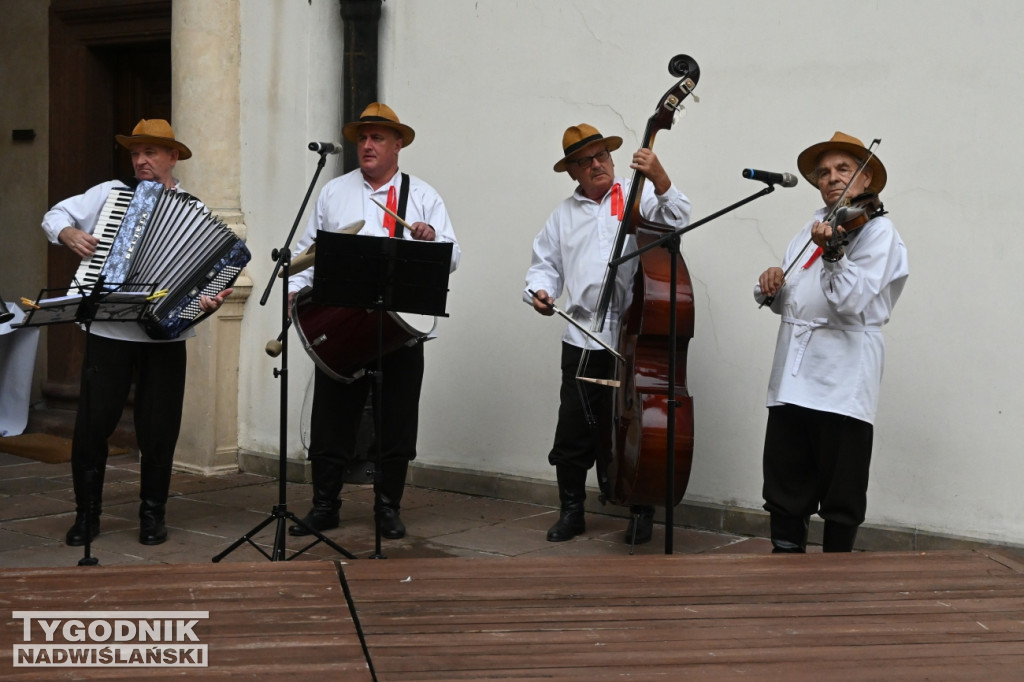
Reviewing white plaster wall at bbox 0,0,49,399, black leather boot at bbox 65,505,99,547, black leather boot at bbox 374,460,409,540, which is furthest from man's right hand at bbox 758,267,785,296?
white plaster wall at bbox 0,0,49,399

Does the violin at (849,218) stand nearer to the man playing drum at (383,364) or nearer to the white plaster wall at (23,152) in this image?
the man playing drum at (383,364)

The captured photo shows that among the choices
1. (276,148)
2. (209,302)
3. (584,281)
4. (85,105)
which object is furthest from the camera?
(85,105)

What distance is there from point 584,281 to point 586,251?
134mm

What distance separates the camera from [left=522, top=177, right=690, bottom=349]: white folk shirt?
5207 millimetres

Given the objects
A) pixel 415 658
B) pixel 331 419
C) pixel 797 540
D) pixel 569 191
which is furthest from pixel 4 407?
pixel 415 658

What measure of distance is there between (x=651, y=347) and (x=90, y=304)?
2.20 meters

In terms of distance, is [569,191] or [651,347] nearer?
[651,347]

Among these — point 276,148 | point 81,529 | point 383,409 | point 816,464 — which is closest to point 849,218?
point 816,464

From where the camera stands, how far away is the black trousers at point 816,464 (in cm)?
429

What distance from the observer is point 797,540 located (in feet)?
14.8

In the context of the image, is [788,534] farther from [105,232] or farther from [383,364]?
[105,232]

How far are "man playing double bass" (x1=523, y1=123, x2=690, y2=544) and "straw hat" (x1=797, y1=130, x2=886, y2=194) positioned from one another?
2.54 feet

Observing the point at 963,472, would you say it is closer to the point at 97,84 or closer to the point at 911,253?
the point at 911,253

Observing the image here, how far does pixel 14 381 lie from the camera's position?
787cm
